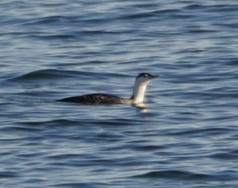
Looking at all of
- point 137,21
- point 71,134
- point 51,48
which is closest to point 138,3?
point 137,21

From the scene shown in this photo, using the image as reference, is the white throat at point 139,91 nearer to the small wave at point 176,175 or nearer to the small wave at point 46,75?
the small wave at point 46,75

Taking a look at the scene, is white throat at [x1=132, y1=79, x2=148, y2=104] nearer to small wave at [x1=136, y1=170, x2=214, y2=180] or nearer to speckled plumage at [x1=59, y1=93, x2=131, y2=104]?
speckled plumage at [x1=59, y1=93, x2=131, y2=104]

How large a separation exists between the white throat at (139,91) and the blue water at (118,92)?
248mm

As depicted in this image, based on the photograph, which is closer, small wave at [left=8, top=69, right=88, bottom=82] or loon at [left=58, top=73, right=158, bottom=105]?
loon at [left=58, top=73, right=158, bottom=105]

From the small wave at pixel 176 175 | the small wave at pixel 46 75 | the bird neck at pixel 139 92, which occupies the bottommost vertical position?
the small wave at pixel 176 175

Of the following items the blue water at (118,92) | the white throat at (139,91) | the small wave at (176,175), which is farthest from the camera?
the white throat at (139,91)

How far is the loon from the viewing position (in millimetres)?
21391

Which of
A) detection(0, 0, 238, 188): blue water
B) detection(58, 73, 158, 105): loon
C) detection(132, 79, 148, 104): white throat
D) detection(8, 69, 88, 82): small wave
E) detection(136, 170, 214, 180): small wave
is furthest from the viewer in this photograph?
detection(8, 69, 88, 82): small wave

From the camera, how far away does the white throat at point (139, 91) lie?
2202cm

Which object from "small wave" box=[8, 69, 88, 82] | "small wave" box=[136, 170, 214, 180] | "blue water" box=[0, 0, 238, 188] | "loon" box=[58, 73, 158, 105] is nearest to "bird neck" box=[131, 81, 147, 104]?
"loon" box=[58, 73, 158, 105]

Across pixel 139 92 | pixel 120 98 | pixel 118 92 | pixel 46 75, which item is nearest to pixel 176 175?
pixel 120 98

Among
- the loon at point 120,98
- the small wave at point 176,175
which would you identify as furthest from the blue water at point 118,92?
the loon at point 120,98

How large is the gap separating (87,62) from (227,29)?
15.6 ft

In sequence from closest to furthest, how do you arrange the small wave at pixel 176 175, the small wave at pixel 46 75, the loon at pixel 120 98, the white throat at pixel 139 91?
the small wave at pixel 176 175 → the loon at pixel 120 98 → the white throat at pixel 139 91 → the small wave at pixel 46 75
